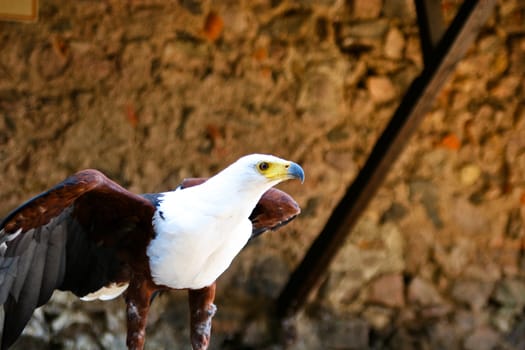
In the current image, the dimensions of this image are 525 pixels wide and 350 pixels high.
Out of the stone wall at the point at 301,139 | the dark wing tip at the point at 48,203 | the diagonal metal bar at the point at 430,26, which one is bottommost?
the stone wall at the point at 301,139

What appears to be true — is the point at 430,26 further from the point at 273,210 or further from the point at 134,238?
the point at 134,238

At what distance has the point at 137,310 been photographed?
Answer: 7.20 feet

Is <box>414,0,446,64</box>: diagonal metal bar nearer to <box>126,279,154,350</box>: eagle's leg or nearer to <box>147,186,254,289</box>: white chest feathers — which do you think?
<box>147,186,254,289</box>: white chest feathers

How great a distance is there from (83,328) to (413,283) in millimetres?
1371

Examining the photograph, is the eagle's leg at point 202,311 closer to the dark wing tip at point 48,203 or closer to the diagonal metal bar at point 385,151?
the dark wing tip at point 48,203

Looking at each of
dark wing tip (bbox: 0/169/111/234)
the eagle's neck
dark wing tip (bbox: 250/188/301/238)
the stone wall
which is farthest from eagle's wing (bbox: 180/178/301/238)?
the stone wall

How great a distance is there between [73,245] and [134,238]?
189mm

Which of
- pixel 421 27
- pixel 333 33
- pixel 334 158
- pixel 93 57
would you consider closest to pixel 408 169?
pixel 334 158

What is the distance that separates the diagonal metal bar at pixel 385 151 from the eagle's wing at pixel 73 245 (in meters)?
1.30

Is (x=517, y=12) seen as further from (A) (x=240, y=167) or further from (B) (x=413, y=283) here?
(A) (x=240, y=167)

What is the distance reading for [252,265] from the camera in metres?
3.78

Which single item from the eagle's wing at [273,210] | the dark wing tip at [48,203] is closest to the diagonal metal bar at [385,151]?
the eagle's wing at [273,210]

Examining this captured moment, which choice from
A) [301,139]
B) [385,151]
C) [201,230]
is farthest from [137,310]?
[301,139]

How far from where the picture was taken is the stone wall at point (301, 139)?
3.59 meters
